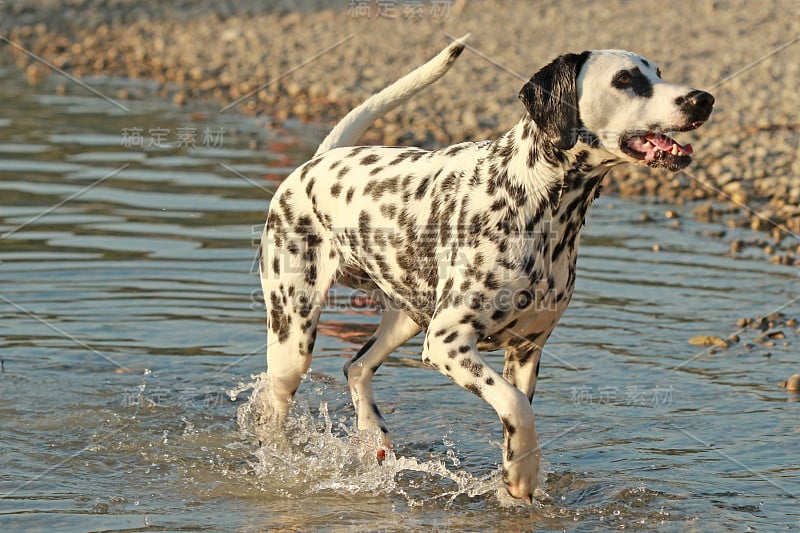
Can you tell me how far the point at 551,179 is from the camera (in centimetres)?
513

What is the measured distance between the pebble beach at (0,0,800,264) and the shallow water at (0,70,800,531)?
1057mm

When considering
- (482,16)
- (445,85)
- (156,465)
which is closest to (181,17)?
(482,16)

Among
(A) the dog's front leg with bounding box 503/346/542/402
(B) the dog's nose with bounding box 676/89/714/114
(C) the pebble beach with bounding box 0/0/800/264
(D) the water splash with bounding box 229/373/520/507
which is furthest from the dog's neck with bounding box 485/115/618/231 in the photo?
(C) the pebble beach with bounding box 0/0/800/264

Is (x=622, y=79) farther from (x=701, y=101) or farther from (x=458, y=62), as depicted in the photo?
(x=458, y=62)

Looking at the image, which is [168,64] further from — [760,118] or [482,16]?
[760,118]

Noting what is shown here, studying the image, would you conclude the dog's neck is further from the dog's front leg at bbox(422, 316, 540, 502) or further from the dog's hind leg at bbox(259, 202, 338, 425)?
the dog's hind leg at bbox(259, 202, 338, 425)

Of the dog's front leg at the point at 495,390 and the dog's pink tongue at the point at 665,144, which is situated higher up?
the dog's pink tongue at the point at 665,144

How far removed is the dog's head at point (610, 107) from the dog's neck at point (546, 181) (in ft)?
0.24

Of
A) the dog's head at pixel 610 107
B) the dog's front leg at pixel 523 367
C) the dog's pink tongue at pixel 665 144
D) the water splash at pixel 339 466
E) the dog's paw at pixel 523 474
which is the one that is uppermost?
the dog's head at pixel 610 107

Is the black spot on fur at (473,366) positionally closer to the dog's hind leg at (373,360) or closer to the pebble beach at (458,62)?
the dog's hind leg at (373,360)

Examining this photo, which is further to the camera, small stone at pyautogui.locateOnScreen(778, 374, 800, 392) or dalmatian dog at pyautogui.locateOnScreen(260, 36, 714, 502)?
small stone at pyautogui.locateOnScreen(778, 374, 800, 392)

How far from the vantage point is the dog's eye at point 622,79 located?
16.4ft

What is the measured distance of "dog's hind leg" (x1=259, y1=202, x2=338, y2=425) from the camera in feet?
19.6

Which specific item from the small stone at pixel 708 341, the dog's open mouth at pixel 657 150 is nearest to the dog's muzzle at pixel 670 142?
the dog's open mouth at pixel 657 150
